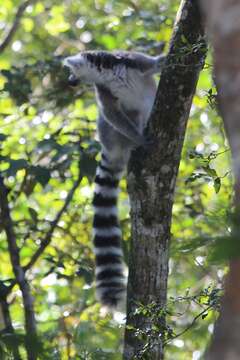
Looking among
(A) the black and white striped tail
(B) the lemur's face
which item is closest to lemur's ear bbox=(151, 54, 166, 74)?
(B) the lemur's face

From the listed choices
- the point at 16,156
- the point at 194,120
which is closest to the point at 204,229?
the point at 194,120

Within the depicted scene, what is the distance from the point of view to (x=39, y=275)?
6500 mm

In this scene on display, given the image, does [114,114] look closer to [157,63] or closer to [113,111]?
[113,111]

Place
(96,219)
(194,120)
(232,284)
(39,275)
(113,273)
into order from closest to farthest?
(232,284) → (113,273) → (96,219) → (39,275) → (194,120)

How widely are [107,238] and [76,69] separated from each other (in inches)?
60.9

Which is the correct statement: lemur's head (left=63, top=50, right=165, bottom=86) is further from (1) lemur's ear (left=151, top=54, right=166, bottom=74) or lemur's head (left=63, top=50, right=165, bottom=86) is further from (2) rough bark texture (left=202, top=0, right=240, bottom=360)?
(2) rough bark texture (left=202, top=0, right=240, bottom=360)

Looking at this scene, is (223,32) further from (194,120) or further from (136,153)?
(194,120)

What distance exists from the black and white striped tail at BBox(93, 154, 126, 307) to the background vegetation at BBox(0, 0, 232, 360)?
0.51 ft

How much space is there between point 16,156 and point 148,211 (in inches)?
125

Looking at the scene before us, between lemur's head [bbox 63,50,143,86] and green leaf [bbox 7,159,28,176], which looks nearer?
green leaf [bbox 7,159,28,176]

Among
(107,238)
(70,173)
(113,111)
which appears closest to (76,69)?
→ (113,111)

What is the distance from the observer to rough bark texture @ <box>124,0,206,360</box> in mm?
3525

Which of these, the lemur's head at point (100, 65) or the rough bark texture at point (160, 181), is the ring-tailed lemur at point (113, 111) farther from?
the rough bark texture at point (160, 181)

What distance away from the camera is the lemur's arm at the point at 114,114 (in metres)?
5.79
